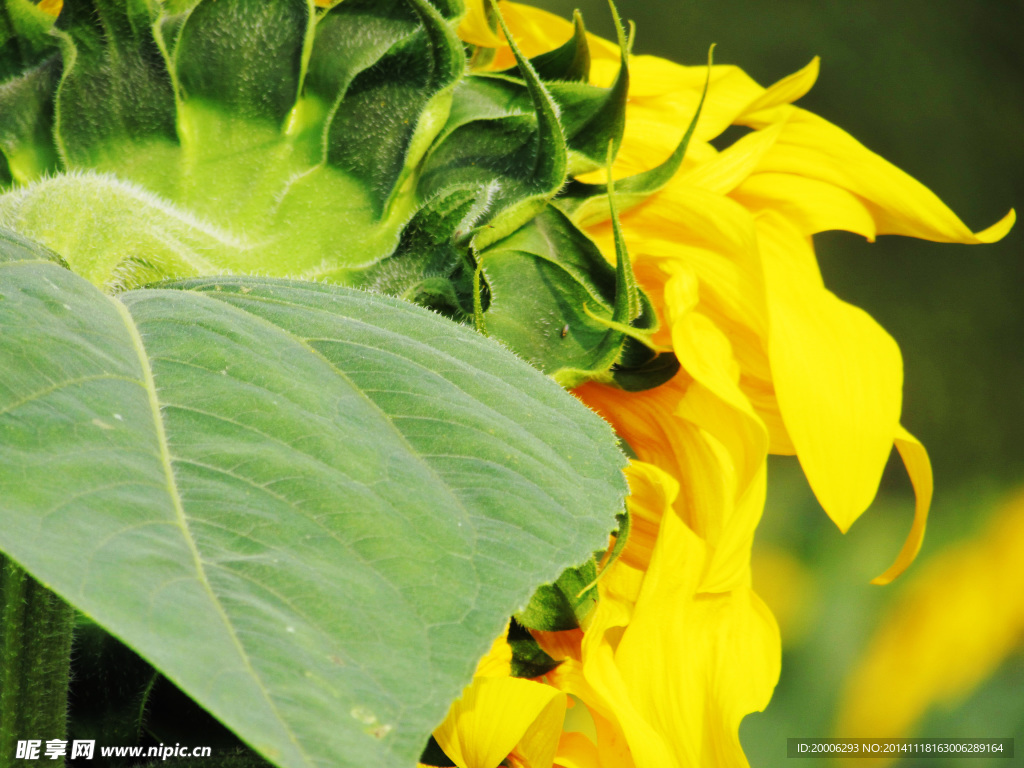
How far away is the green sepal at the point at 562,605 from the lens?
44 cm

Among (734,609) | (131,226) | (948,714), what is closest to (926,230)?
(734,609)

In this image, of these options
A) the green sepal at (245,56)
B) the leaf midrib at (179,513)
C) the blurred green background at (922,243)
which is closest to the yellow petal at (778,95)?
the green sepal at (245,56)

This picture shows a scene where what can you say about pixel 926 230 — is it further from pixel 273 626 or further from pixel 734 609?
pixel 273 626

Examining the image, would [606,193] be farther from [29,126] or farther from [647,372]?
[29,126]

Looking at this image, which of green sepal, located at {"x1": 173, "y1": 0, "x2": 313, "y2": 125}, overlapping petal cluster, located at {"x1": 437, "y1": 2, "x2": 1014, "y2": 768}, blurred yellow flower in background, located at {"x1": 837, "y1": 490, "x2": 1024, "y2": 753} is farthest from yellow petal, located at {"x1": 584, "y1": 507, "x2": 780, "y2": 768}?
blurred yellow flower in background, located at {"x1": 837, "y1": 490, "x2": 1024, "y2": 753}

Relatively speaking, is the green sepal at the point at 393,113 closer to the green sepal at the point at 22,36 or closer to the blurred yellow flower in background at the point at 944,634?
the green sepal at the point at 22,36

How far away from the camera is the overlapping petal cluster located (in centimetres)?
45

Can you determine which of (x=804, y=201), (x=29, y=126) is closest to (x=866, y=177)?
(x=804, y=201)

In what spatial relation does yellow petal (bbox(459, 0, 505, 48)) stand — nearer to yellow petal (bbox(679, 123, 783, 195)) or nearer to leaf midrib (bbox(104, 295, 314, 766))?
yellow petal (bbox(679, 123, 783, 195))

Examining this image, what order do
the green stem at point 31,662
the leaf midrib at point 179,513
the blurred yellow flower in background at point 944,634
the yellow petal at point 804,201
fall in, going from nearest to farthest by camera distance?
the leaf midrib at point 179,513 → the green stem at point 31,662 → the yellow petal at point 804,201 → the blurred yellow flower in background at point 944,634

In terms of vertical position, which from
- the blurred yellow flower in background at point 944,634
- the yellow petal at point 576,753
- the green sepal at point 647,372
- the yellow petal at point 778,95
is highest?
the yellow petal at point 778,95

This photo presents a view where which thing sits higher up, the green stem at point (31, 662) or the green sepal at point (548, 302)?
the green sepal at point (548, 302)

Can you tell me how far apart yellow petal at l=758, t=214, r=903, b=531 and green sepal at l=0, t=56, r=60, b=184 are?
0.98 feet

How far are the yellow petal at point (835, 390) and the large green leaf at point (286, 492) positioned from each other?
0.51 feet
